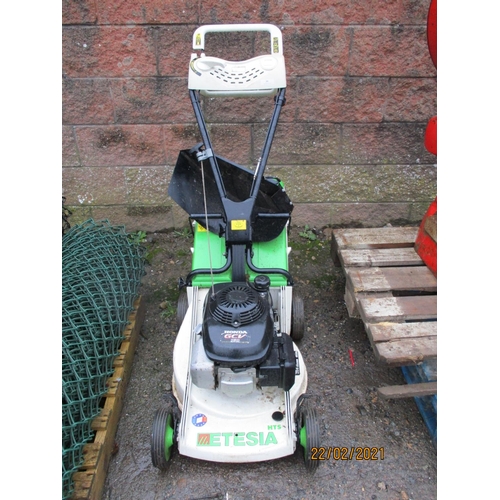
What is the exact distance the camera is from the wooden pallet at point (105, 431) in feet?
5.40

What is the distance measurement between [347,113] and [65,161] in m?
1.80

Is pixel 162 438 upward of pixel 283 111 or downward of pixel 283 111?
downward

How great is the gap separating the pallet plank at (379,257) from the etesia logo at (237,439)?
106 centimetres

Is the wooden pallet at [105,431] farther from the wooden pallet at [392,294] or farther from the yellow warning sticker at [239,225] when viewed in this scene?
the wooden pallet at [392,294]

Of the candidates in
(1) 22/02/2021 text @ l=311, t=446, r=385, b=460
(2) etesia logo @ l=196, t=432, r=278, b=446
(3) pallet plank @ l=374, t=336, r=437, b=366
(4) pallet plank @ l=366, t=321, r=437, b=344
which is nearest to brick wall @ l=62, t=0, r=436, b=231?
(4) pallet plank @ l=366, t=321, r=437, b=344

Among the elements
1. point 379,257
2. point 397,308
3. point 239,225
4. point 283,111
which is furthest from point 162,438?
point 283,111

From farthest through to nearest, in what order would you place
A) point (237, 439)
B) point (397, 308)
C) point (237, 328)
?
point (397, 308)
point (237, 439)
point (237, 328)

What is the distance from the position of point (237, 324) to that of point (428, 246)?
4.35 ft

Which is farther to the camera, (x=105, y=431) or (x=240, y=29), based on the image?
(x=240, y=29)

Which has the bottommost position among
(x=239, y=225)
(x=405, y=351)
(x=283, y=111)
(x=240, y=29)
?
(x=405, y=351)

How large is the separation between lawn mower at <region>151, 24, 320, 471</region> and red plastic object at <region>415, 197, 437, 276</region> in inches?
28.6

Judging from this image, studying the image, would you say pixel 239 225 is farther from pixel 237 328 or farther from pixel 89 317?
pixel 89 317

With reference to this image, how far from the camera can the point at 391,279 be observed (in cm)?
231

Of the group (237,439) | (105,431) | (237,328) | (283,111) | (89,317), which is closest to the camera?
(237,328)
